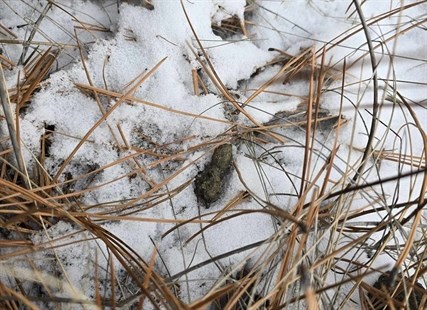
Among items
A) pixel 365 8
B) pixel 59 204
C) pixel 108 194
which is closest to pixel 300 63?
pixel 365 8

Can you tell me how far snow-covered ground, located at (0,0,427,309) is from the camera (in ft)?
3.50

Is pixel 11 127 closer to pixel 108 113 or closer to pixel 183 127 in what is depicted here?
pixel 108 113

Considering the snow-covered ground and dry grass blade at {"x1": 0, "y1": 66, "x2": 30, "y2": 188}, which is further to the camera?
the snow-covered ground

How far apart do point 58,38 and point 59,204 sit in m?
0.45

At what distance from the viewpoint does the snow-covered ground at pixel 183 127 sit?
107 centimetres

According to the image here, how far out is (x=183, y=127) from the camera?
116cm

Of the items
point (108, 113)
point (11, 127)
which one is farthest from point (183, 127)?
point (11, 127)

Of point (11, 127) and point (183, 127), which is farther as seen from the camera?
point (183, 127)

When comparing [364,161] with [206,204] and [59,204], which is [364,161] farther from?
[59,204]

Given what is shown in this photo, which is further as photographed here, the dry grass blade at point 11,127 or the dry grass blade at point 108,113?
the dry grass blade at point 108,113

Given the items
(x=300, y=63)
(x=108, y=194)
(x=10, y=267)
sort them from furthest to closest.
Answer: (x=300, y=63) < (x=108, y=194) < (x=10, y=267)

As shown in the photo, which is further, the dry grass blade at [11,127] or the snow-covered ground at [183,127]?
the snow-covered ground at [183,127]

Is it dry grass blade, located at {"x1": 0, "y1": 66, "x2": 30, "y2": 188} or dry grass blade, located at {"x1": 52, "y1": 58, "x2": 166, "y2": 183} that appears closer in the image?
dry grass blade, located at {"x1": 0, "y1": 66, "x2": 30, "y2": 188}

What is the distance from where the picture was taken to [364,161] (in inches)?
37.9
